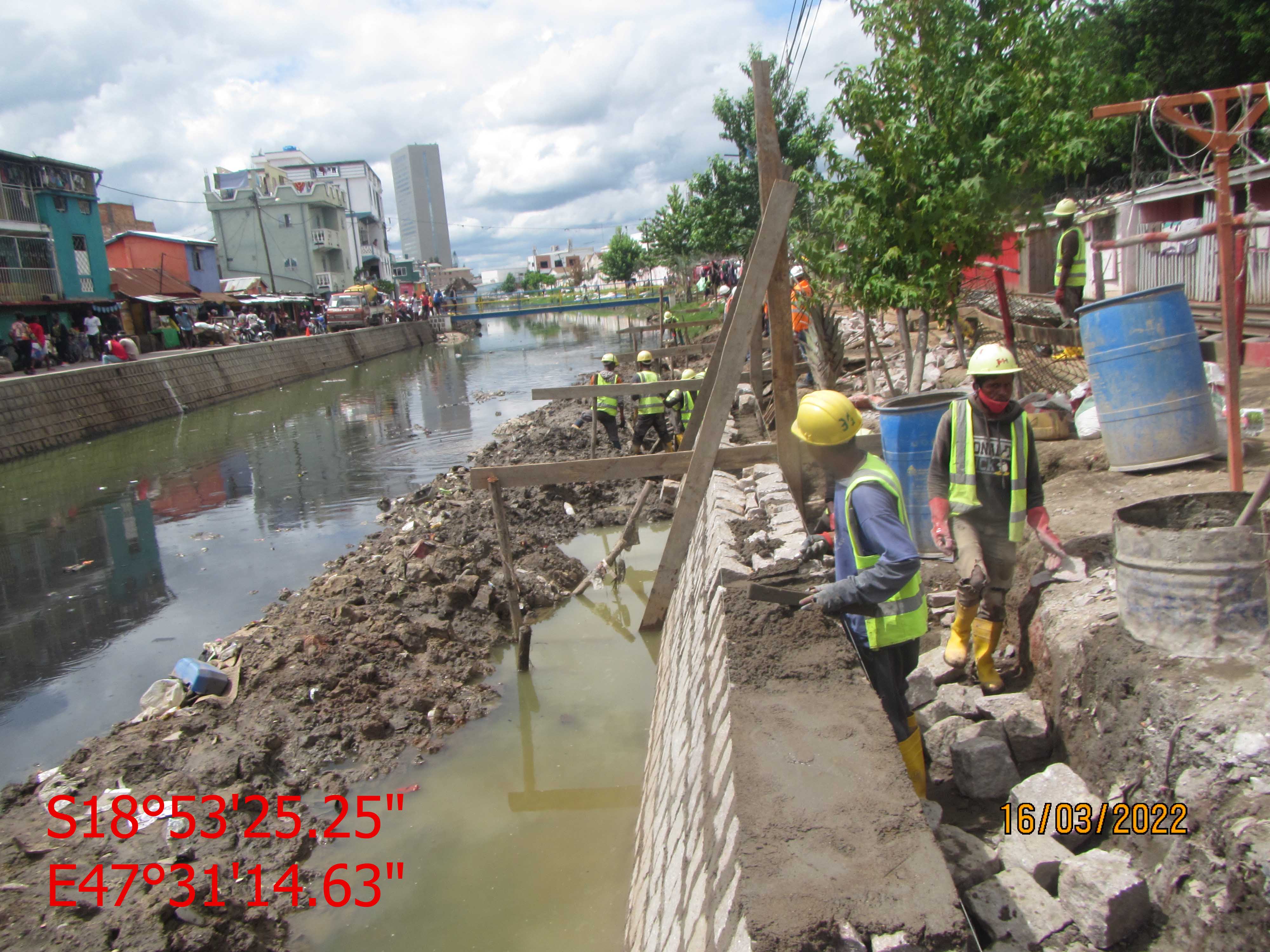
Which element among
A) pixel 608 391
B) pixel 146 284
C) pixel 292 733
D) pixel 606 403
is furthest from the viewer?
pixel 146 284

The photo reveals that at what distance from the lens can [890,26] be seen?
6.85 m

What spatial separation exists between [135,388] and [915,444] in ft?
78.1

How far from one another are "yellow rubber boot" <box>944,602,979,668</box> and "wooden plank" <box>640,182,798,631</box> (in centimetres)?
213

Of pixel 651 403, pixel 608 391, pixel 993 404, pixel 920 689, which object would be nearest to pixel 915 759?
pixel 920 689

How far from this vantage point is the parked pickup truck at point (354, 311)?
146 ft

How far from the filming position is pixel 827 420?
3.20 meters

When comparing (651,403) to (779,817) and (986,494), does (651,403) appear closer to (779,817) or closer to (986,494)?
(986,494)

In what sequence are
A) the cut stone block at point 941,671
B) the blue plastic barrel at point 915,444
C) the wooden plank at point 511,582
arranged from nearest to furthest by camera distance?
the cut stone block at point 941,671 → the blue plastic barrel at point 915,444 → the wooden plank at point 511,582

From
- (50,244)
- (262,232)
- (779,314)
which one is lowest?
(779,314)

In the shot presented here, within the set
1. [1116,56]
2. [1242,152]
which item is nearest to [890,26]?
[1242,152]

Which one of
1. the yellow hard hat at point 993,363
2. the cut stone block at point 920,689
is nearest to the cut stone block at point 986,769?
the cut stone block at point 920,689

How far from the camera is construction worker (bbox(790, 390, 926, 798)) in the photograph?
3.07 meters

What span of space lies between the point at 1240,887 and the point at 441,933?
3.60 m

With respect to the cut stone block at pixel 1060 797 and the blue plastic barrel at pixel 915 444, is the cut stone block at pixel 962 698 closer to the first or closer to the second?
the cut stone block at pixel 1060 797
